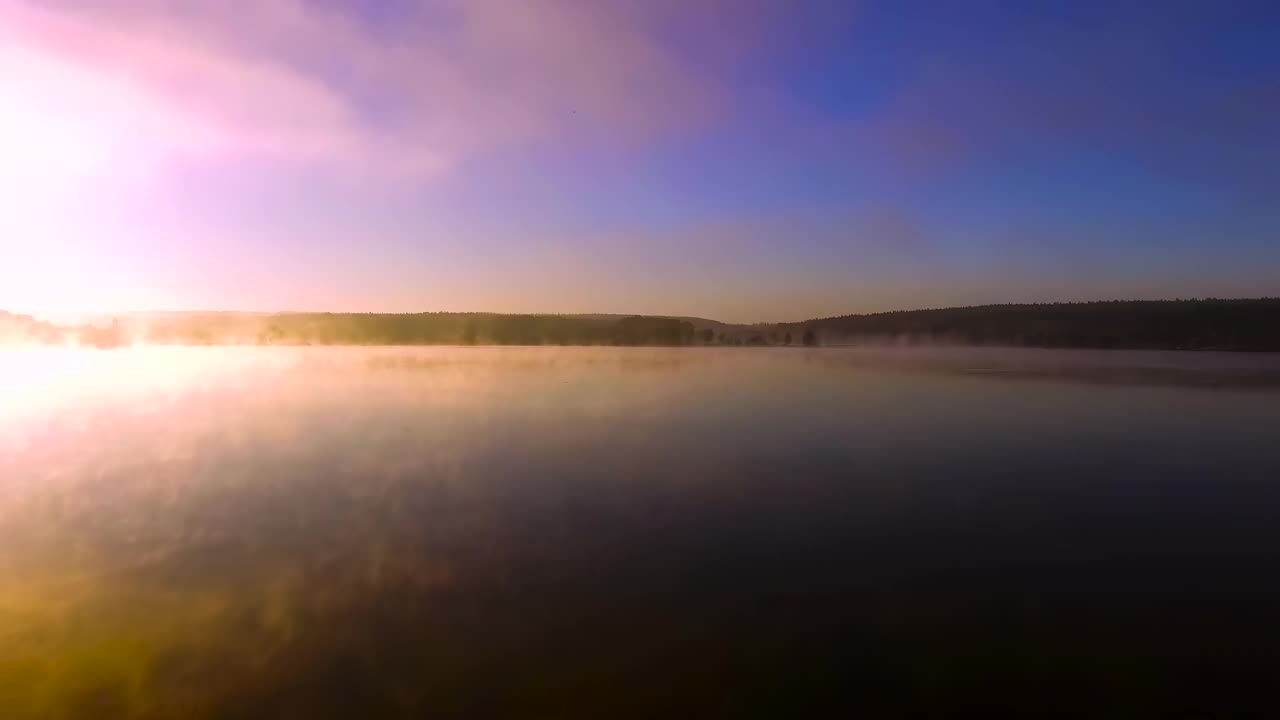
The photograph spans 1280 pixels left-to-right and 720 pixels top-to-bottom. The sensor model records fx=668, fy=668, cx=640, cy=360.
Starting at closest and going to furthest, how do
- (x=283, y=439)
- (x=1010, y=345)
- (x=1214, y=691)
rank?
(x=1214, y=691) < (x=283, y=439) < (x=1010, y=345)

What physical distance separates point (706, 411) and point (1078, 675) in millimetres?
23364

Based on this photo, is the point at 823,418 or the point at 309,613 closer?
the point at 309,613

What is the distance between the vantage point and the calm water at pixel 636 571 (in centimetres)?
750

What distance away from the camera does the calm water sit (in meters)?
7.50

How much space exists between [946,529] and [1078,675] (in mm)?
5361

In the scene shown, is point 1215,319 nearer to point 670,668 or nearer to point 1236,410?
point 1236,410

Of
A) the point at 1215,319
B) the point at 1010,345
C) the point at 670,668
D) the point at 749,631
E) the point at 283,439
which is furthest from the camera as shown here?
the point at 1010,345

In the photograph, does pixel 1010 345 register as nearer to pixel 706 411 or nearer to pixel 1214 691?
pixel 706 411

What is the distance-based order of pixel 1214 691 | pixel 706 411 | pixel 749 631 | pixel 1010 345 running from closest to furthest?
pixel 1214 691, pixel 749 631, pixel 706 411, pixel 1010 345

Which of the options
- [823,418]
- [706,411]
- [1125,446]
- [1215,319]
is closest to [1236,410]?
[1125,446]

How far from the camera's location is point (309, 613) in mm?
9391

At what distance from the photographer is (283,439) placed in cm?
2361

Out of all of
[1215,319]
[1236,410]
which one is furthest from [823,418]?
[1215,319]

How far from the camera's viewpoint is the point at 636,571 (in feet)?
35.6
